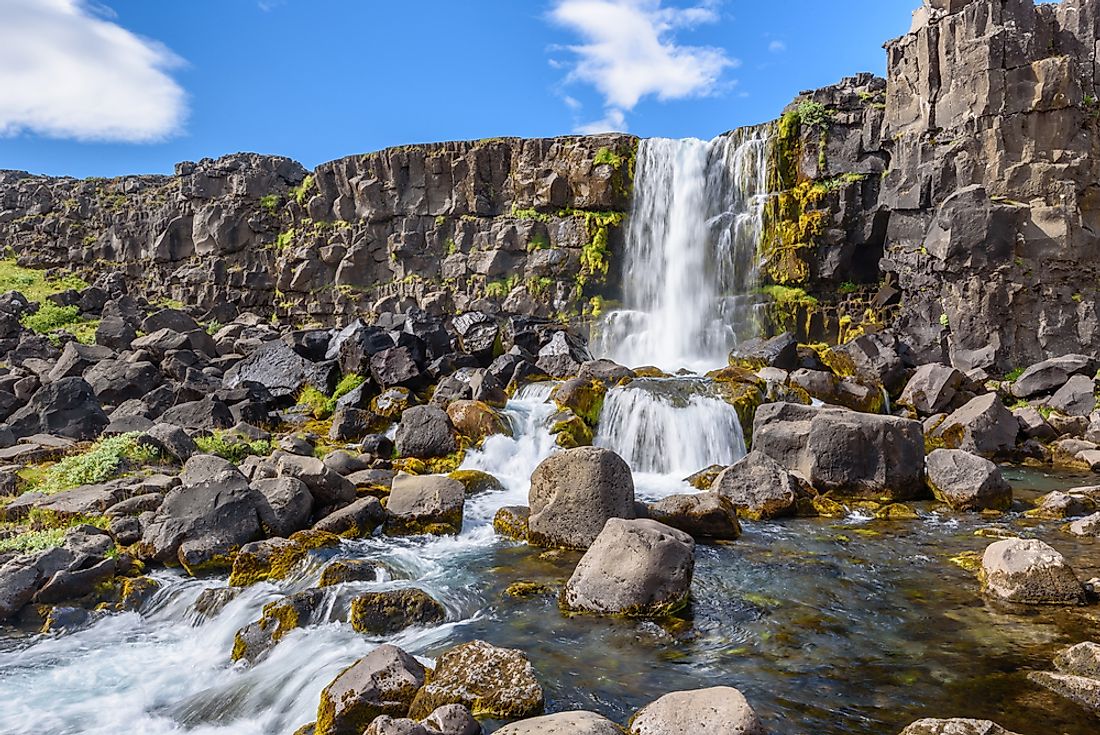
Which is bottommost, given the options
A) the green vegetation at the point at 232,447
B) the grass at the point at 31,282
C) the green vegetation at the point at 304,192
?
the green vegetation at the point at 232,447

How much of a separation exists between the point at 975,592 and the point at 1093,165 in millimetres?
20998

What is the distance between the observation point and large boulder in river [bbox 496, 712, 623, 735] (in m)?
4.79

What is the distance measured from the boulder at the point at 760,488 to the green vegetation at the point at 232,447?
9278 mm

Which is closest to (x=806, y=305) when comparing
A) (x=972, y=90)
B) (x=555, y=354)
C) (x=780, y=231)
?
(x=780, y=231)

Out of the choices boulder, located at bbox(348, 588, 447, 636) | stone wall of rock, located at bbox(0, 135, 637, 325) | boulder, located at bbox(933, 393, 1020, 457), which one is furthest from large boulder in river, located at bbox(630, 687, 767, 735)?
stone wall of rock, located at bbox(0, 135, 637, 325)

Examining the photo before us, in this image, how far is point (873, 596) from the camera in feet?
27.7

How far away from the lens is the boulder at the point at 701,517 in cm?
1065

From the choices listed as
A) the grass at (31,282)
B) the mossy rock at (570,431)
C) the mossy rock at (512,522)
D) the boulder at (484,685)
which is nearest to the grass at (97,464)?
the mossy rock at (512,522)

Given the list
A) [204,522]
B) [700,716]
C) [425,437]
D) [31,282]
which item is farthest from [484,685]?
[31,282]

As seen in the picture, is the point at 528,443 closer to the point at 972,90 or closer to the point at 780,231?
the point at 780,231

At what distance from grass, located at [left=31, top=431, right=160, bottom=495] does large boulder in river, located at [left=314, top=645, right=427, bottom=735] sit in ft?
27.7

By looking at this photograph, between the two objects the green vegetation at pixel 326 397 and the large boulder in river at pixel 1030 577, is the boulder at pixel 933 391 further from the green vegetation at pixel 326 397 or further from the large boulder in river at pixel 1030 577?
the green vegetation at pixel 326 397

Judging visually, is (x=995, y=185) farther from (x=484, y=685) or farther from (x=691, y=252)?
(x=484, y=685)

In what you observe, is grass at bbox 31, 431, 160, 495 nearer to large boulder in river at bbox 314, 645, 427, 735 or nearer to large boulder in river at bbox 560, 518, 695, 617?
large boulder in river at bbox 314, 645, 427, 735
